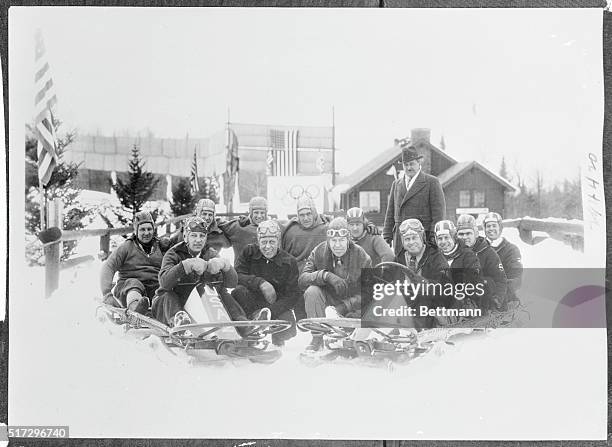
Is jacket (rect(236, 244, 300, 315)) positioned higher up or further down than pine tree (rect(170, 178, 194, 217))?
further down

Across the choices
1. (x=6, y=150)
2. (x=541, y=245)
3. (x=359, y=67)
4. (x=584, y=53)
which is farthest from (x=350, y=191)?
(x=6, y=150)

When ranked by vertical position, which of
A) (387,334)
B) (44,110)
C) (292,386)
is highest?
(44,110)

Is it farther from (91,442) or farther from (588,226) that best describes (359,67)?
(91,442)

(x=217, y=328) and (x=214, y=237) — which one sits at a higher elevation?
(x=214, y=237)

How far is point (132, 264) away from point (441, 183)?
0.62 m

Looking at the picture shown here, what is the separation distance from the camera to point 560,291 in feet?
4.39

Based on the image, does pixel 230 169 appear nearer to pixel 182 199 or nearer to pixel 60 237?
pixel 182 199

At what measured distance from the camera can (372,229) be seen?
134cm

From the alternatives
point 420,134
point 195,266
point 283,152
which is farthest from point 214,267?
point 420,134

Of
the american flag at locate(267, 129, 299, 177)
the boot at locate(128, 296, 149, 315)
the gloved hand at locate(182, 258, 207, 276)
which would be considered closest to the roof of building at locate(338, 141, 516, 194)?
the american flag at locate(267, 129, 299, 177)

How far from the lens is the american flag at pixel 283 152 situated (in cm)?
134

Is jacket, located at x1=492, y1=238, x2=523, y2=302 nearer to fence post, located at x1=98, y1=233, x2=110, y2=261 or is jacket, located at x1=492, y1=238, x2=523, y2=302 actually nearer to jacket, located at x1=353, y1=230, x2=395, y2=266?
jacket, located at x1=353, y1=230, x2=395, y2=266

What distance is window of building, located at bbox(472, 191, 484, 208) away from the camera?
52.1 inches

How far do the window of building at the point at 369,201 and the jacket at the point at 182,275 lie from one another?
28cm
